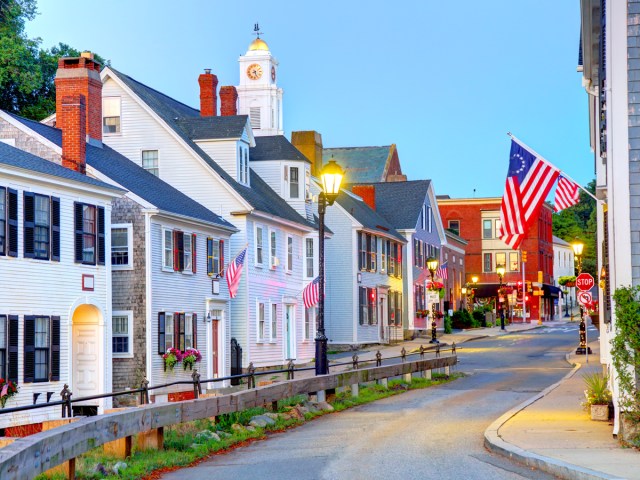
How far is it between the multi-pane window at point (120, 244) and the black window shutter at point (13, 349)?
7.39 metres

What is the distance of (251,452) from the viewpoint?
17734 mm

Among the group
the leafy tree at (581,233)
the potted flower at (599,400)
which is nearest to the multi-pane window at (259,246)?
the potted flower at (599,400)

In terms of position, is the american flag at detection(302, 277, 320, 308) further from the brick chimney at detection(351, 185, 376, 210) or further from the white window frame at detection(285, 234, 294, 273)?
the brick chimney at detection(351, 185, 376, 210)

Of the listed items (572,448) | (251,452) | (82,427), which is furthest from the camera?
(251,452)

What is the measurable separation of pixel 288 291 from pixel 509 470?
3489cm

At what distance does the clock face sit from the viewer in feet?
305

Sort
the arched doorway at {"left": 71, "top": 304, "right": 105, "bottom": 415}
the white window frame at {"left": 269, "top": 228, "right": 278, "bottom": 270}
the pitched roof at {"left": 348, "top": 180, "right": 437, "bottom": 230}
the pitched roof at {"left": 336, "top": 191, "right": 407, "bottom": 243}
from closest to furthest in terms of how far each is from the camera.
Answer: the arched doorway at {"left": 71, "top": 304, "right": 105, "bottom": 415}, the white window frame at {"left": 269, "top": 228, "right": 278, "bottom": 270}, the pitched roof at {"left": 336, "top": 191, "right": 407, "bottom": 243}, the pitched roof at {"left": 348, "top": 180, "right": 437, "bottom": 230}

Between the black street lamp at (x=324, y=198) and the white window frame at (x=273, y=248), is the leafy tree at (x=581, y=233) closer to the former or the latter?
the white window frame at (x=273, y=248)

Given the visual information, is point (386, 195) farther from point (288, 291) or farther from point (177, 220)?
point (177, 220)

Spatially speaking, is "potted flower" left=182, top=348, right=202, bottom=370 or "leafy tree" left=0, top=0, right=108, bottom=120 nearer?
"potted flower" left=182, top=348, right=202, bottom=370

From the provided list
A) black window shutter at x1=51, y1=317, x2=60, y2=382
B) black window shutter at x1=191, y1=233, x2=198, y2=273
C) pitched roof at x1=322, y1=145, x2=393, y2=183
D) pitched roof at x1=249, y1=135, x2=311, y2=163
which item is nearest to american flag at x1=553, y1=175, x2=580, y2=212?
black window shutter at x1=51, y1=317, x2=60, y2=382

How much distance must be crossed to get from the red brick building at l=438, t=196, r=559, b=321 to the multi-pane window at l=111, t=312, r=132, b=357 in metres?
67.5

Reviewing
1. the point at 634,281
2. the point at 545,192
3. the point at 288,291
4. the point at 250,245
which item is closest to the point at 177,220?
the point at 250,245

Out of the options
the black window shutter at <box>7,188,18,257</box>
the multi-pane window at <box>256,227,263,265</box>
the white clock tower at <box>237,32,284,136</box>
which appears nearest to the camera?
the black window shutter at <box>7,188,18,257</box>
